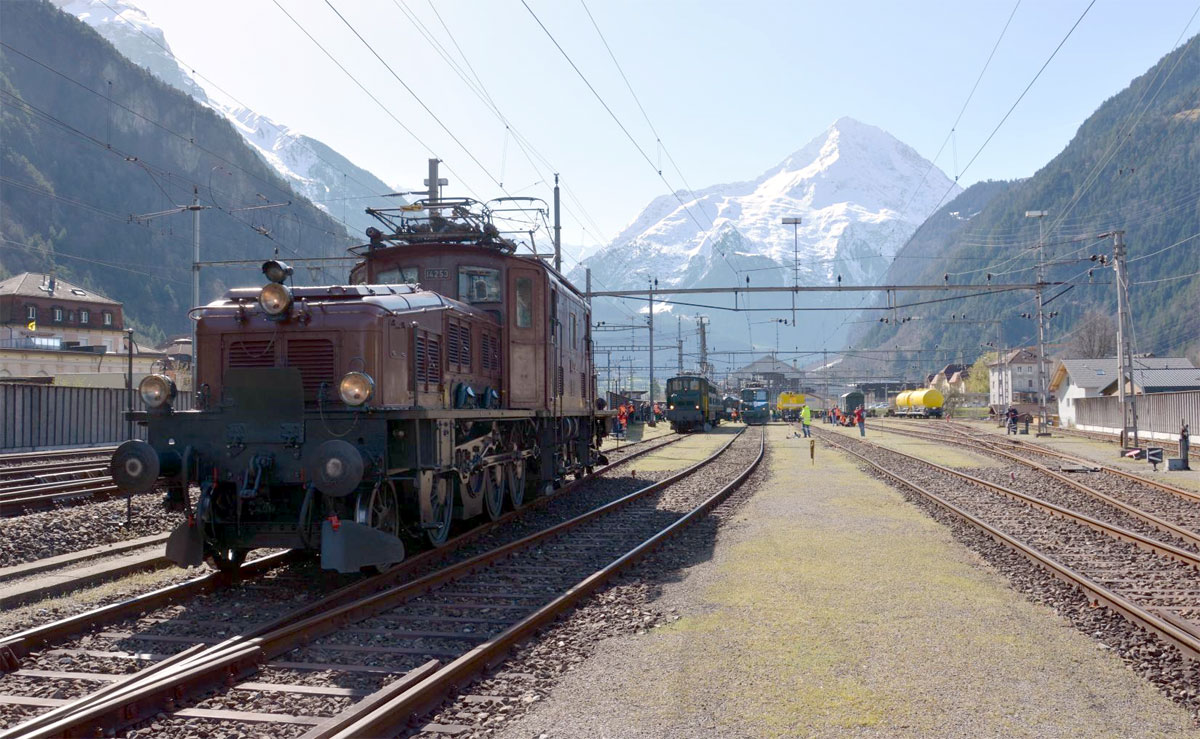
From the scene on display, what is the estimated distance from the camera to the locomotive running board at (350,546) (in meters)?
7.18

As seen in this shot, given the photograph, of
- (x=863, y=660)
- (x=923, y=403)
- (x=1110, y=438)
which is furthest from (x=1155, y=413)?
(x=923, y=403)

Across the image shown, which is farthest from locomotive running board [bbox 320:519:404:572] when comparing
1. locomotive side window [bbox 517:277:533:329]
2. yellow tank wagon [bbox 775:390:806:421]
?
yellow tank wagon [bbox 775:390:806:421]

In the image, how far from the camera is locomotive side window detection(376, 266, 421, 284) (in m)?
11.3

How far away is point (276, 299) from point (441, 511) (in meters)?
3.02

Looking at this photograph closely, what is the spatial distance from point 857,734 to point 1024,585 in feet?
15.0

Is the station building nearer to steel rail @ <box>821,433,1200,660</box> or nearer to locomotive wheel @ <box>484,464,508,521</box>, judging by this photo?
locomotive wheel @ <box>484,464,508,521</box>

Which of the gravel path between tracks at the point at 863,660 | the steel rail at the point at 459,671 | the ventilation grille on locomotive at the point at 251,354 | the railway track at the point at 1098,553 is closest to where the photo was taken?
the steel rail at the point at 459,671

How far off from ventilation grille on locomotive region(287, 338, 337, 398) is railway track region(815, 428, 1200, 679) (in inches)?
276

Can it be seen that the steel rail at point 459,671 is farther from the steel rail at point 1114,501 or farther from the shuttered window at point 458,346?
the steel rail at point 1114,501

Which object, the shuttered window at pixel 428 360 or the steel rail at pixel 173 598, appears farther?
the shuttered window at pixel 428 360

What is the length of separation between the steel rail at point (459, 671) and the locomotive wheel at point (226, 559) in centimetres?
316

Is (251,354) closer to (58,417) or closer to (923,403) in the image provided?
(58,417)

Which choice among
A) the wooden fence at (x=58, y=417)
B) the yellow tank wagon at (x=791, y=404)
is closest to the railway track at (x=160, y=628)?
the wooden fence at (x=58, y=417)

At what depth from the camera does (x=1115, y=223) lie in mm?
121250
